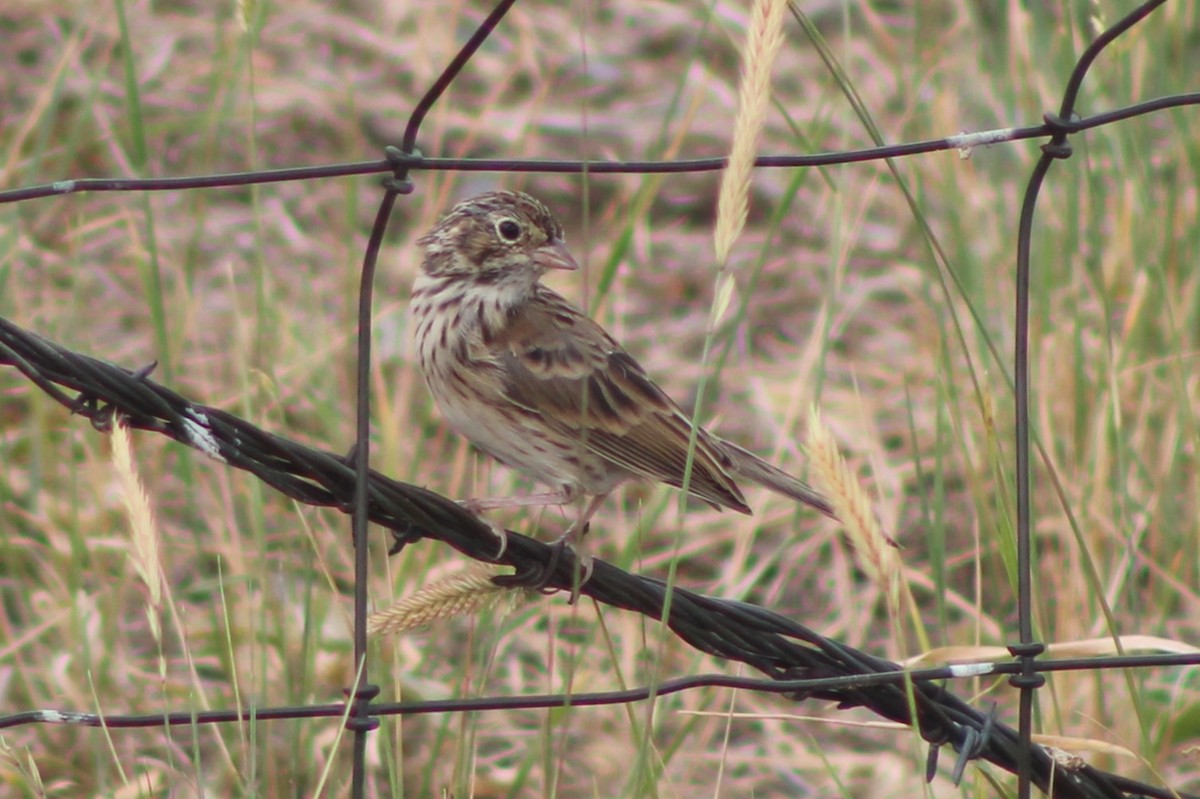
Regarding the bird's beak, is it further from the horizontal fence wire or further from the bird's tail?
the horizontal fence wire

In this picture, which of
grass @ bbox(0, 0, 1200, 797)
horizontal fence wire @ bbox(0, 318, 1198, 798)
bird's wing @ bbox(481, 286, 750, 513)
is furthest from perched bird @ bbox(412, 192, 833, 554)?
horizontal fence wire @ bbox(0, 318, 1198, 798)

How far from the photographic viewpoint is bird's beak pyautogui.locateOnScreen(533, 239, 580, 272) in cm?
443

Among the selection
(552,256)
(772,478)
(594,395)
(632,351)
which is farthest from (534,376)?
(632,351)

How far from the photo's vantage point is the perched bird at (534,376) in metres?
4.29

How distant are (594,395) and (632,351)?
9.72 ft

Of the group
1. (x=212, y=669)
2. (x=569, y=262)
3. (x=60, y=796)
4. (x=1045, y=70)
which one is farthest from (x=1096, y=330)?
(x=60, y=796)

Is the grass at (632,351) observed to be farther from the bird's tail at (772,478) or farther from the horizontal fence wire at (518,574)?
the bird's tail at (772,478)

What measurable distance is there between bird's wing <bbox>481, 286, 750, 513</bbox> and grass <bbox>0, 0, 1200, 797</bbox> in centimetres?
35

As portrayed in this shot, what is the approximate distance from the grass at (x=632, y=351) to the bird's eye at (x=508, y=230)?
0.34 m

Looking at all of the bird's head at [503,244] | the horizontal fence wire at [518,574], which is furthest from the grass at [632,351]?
the bird's head at [503,244]

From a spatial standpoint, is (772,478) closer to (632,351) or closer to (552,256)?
(552,256)

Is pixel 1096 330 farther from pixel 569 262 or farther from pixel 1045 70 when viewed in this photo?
pixel 569 262

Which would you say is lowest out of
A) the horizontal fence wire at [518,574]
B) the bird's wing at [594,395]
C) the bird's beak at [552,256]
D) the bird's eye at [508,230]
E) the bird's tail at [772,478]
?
the horizontal fence wire at [518,574]

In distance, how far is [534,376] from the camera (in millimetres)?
4320
